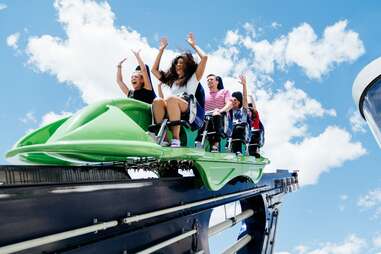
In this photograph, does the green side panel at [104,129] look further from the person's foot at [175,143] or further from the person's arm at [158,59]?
the person's arm at [158,59]

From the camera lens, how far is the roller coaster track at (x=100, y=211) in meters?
1.72

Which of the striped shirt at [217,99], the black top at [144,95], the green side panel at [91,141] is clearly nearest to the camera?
the green side panel at [91,141]

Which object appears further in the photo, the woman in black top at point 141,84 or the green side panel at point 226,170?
the woman in black top at point 141,84

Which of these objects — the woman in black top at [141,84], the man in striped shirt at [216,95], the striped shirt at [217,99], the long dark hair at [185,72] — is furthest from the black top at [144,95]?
the striped shirt at [217,99]

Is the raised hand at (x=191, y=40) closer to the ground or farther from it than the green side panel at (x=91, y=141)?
farther from it

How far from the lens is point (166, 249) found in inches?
117

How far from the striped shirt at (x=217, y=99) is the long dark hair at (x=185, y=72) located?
111 centimetres

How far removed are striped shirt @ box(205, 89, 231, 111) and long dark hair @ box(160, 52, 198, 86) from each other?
111 centimetres

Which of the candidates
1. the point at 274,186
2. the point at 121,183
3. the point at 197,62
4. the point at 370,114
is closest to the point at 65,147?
the point at 121,183

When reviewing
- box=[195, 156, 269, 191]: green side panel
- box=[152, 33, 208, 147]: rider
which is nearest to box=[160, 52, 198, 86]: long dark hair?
box=[152, 33, 208, 147]: rider

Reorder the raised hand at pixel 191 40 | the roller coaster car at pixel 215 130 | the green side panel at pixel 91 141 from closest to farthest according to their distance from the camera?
the green side panel at pixel 91 141
the raised hand at pixel 191 40
the roller coaster car at pixel 215 130

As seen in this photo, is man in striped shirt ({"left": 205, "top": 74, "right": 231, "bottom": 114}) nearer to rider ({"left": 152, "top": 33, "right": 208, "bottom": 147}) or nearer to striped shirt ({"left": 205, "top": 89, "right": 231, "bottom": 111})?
striped shirt ({"left": 205, "top": 89, "right": 231, "bottom": 111})

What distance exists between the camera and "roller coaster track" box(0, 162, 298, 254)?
1.72 meters

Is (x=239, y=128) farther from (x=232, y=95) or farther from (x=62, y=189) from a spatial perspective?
(x=62, y=189)
